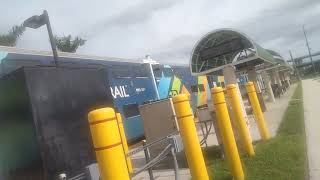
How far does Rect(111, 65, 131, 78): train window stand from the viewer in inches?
539

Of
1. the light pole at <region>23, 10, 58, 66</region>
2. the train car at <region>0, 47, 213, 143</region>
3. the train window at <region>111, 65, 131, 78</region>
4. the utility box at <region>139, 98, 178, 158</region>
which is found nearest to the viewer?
the light pole at <region>23, 10, 58, 66</region>

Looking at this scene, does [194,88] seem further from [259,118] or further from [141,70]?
[259,118]

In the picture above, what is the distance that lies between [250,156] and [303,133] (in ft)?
8.78

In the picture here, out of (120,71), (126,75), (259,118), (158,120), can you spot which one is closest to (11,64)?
(158,120)

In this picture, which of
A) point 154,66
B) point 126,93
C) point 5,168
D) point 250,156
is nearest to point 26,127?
point 5,168

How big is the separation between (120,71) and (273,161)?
8392mm

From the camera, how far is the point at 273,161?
6.82m

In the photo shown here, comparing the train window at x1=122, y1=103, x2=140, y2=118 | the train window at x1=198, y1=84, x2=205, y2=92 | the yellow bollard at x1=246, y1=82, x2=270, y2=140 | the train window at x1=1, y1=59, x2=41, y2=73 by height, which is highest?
the train window at x1=1, y1=59, x2=41, y2=73

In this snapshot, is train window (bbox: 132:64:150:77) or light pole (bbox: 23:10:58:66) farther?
train window (bbox: 132:64:150:77)

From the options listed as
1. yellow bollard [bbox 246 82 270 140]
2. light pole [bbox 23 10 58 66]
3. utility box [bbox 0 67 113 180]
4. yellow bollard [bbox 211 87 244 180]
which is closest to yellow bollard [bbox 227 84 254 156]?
yellow bollard [bbox 211 87 244 180]

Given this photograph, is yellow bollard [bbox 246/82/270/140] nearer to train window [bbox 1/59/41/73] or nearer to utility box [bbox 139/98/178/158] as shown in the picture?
utility box [bbox 139/98/178/158]

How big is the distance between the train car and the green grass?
366 centimetres

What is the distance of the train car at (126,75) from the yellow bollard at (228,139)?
3.99 meters

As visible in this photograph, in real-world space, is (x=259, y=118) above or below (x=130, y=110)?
below
